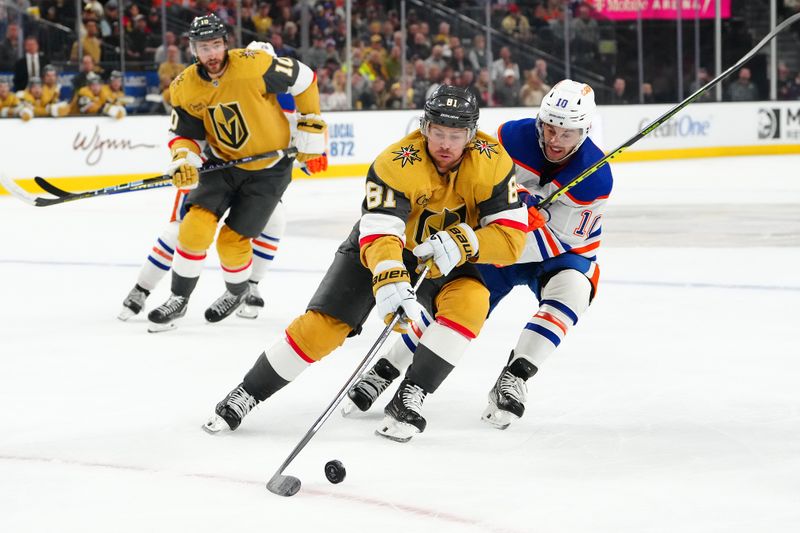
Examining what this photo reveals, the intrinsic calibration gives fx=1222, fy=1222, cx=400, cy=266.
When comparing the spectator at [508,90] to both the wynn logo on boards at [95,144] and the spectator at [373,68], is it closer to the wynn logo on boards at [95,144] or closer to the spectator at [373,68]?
the spectator at [373,68]

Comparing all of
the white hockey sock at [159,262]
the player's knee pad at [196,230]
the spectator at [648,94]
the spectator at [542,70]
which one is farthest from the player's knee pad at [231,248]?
the spectator at [648,94]

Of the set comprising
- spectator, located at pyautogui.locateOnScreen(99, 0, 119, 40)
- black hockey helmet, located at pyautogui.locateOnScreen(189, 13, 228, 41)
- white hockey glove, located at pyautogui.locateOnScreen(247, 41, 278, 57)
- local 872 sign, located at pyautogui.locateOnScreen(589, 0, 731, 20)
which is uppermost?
local 872 sign, located at pyautogui.locateOnScreen(589, 0, 731, 20)

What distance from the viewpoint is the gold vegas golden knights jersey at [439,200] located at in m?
2.97

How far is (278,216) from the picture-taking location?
534 cm

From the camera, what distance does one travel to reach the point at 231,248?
16.1 feet

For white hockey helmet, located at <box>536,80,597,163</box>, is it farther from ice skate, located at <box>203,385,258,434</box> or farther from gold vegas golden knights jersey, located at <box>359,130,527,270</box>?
ice skate, located at <box>203,385,258,434</box>

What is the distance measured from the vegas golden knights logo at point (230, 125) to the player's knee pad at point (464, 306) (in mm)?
2010

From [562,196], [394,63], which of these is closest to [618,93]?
[394,63]

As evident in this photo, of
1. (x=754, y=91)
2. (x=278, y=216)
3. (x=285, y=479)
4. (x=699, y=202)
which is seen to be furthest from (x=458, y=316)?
(x=754, y=91)

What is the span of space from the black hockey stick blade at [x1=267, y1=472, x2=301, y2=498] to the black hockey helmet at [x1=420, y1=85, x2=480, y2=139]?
93 centimetres

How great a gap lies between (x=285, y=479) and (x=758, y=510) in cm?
99

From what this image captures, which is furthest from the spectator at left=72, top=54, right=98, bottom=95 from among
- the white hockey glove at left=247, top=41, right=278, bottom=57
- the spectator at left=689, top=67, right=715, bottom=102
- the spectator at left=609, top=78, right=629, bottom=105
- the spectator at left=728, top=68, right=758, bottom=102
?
the spectator at left=728, top=68, right=758, bottom=102

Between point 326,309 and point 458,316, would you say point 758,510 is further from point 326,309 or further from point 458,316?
point 326,309

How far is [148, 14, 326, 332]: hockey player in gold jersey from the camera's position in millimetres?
4762
